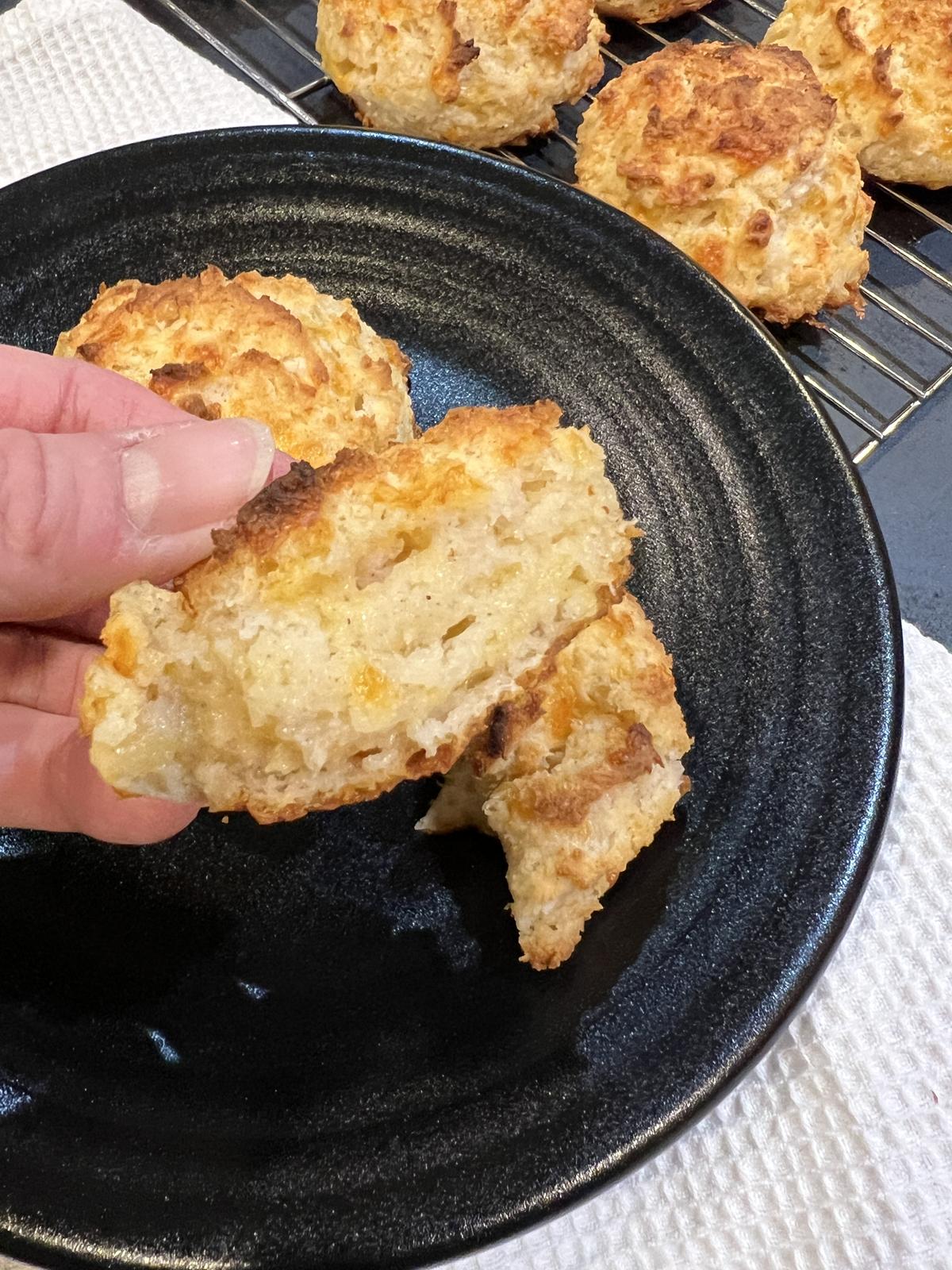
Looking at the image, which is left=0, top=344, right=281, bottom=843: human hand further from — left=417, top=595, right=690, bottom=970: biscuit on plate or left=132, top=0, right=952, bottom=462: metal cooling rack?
left=132, top=0, right=952, bottom=462: metal cooling rack

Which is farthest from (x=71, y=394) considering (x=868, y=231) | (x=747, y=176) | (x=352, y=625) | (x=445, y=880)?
(x=868, y=231)

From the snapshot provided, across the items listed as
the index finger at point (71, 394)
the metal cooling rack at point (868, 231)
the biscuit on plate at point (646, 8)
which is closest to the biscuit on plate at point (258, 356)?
the index finger at point (71, 394)

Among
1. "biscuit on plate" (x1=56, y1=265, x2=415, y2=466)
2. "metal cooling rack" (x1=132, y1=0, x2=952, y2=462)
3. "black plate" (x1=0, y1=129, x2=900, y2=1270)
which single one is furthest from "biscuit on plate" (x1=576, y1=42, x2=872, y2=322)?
"biscuit on plate" (x1=56, y1=265, x2=415, y2=466)

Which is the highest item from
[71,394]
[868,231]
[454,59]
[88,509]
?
[868,231]

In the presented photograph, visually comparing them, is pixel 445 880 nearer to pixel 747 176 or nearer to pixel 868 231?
pixel 747 176

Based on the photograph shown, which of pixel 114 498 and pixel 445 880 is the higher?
pixel 114 498

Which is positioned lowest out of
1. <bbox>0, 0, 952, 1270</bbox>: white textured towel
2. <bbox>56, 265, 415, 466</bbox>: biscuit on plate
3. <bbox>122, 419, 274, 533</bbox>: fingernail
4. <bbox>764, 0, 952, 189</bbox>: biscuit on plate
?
<bbox>0, 0, 952, 1270</bbox>: white textured towel

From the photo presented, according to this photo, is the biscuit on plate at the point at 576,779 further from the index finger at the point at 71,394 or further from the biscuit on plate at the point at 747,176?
the biscuit on plate at the point at 747,176
